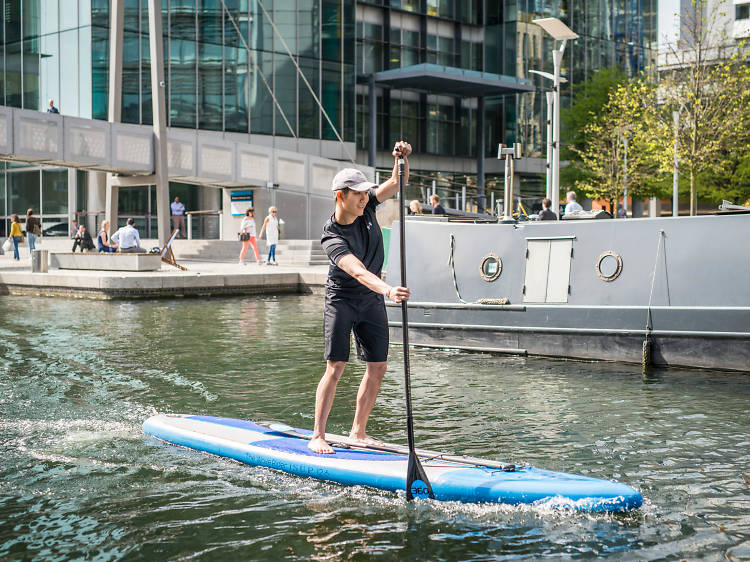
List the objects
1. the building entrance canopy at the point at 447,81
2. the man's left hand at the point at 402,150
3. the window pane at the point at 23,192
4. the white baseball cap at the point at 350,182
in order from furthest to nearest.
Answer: the building entrance canopy at the point at 447,81
the window pane at the point at 23,192
the white baseball cap at the point at 350,182
the man's left hand at the point at 402,150

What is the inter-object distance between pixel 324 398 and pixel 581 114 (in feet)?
134

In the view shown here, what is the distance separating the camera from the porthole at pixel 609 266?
39.5 ft

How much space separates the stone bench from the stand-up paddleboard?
17507mm

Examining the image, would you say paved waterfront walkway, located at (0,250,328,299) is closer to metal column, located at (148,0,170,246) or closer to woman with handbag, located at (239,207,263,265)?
woman with handbag, located at (239,207,263,265)

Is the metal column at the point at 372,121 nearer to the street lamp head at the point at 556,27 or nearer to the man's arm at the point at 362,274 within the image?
the street lamp head at the point at 556,27

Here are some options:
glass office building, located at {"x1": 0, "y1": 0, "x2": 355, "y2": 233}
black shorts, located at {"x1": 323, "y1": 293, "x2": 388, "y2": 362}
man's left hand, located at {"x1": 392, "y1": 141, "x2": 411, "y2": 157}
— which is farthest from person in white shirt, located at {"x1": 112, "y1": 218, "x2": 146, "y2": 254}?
man's left hand, located at {"x1": 392, "y1": 141, "x2": 411, "y2": 157}

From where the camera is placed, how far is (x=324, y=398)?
6.38 m

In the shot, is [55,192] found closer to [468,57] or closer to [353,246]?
[468,57]

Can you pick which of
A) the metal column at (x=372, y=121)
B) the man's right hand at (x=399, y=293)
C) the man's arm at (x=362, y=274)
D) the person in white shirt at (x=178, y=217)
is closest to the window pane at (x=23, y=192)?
the person in white shirt at (x=178, y=217)

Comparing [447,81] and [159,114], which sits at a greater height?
[447,81]

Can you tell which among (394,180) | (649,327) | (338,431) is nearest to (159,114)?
(649,327)

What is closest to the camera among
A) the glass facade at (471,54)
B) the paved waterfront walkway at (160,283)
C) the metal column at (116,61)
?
the paved waterfront walkway at (160,283)

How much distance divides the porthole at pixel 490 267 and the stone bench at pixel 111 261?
43.9 feet

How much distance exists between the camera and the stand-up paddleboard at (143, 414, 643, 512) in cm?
553
